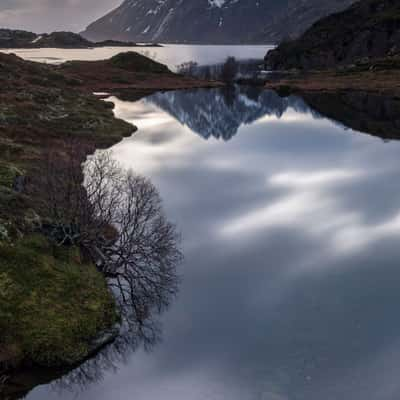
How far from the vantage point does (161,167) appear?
76312 mm

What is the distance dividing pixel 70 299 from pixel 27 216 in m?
9.32

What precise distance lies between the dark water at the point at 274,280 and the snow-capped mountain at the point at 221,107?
2479 cm

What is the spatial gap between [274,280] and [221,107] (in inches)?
4418

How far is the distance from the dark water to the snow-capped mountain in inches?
976

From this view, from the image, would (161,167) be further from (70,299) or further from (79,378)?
(79,378)

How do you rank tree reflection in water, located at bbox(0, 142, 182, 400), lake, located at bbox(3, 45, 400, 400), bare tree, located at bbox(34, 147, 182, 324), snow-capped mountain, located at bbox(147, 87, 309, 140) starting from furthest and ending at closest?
snow-capped mountain, located at bbox(147, 87, 309, 140) < bare tree, located at bbox(34, 147, 182, 324) < tree reflection in water, located at bbox(0, 142, 182, 400) < lake, located at bbox(3, 45, 400, 400)

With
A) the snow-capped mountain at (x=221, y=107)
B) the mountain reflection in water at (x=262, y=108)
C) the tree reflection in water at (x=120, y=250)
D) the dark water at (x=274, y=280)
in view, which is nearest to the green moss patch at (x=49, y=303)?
the tree reflection in water at (x=120, y=250)

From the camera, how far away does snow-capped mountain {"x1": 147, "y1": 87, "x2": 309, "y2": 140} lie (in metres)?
116

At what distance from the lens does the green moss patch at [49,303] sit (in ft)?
84.6

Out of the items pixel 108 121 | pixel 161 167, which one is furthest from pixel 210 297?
pixel 108 121

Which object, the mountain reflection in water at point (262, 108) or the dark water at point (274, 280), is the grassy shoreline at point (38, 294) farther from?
the mountain reflection in water at point (262, 108)

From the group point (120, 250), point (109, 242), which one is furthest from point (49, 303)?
point (109, 242)

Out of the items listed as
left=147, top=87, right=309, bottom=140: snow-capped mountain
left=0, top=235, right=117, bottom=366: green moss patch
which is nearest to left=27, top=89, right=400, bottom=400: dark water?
left=0, top=235, right=117, bottom=366: green moss patch

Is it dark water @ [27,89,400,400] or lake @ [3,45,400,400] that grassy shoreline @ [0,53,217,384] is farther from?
dark water @ [27,89,400,400]
